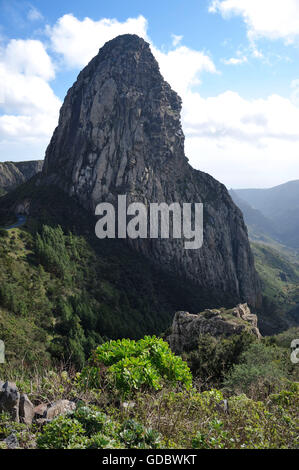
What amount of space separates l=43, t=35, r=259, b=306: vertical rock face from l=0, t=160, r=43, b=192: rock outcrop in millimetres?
62812

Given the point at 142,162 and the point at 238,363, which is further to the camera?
the point at 142,162

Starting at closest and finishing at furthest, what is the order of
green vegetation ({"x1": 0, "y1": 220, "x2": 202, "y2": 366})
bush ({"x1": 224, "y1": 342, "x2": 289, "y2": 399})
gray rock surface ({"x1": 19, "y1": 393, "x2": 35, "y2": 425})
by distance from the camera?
gray rock surface ({"x1": 19, "y1": 393, "x2": 35, "y2": 425})
bush ({"x1": 224, "y1": 342, "x2": 289, "y2": 399})
green vegetation ({"x1": 0, "y1": 220, "x2": 202, "y2": 366})

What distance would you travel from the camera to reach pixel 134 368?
10609mm

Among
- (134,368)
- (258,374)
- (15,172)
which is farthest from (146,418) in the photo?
(15,172)

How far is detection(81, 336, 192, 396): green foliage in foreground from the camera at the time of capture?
1034 cm

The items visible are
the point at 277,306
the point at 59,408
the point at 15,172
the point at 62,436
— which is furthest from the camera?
the point at 15,172

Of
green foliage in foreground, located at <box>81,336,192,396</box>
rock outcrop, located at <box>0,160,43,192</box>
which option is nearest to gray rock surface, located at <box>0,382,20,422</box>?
green foliage in foreground, located at <box>81,336,192,396</box>

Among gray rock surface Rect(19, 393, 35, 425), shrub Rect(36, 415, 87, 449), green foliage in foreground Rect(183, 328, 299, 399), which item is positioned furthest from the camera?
green foliage in foreground Rect(183, 328, 299, 399)

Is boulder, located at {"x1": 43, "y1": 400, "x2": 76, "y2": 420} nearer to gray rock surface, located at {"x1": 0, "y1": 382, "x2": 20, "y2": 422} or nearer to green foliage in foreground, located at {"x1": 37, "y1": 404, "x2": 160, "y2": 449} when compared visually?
green foliage in foreground, located at {"x1": 37, "y1": 404, "x2": 160, "y2": 449}

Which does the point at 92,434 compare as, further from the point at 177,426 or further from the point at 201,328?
the point at 201,328

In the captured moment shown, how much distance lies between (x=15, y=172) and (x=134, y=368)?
199000 mm
